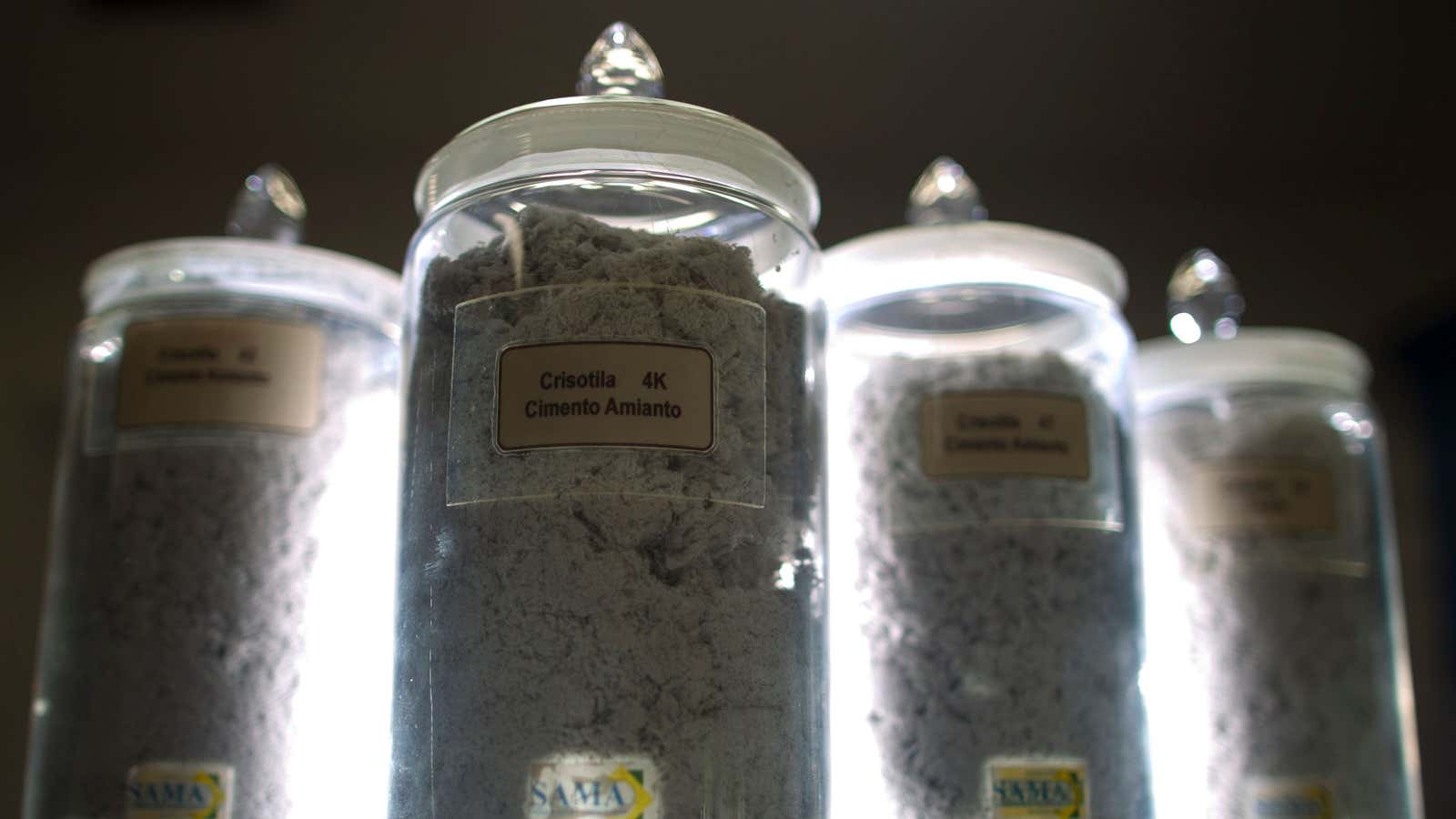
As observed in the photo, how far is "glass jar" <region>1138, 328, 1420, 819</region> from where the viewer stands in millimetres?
714

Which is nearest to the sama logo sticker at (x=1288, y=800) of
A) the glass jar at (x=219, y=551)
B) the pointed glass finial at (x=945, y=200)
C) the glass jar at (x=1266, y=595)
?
the glass jar at (x=1266, y=595)

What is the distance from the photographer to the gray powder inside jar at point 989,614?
58 centimetres

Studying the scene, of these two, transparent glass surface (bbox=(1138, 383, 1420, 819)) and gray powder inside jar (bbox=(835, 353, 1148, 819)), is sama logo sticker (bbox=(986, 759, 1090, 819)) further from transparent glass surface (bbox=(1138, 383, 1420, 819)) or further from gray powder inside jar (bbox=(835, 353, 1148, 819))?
transparent glass surface (bbox=(1138, 383, 1420, 819))

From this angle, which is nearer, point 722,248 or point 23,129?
point 722,248

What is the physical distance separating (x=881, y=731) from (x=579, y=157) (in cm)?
32

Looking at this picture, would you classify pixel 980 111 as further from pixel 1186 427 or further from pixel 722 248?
pixel 722 248

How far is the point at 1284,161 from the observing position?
1.28 meters

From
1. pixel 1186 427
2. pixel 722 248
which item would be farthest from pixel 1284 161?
pixel 722 248

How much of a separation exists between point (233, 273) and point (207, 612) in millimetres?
186

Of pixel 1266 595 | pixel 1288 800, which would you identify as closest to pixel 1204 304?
pixel 1266 595

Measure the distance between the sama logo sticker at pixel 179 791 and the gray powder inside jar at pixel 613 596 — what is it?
0.11 m

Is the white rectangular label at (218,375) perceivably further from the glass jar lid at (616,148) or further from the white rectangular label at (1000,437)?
the white rectangular label at (1000,437)

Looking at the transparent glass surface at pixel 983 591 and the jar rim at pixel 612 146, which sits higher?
the jar rim at pixel 612 146

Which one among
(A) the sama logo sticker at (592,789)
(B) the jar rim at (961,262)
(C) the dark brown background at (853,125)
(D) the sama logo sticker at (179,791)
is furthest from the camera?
(C) the dark brown background at (853,125)
